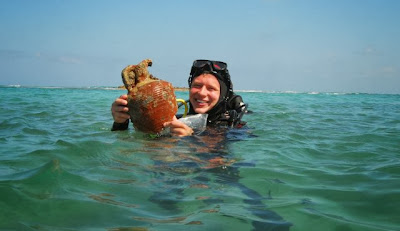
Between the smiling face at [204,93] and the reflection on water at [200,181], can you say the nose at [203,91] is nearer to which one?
the smiling face at [204,93]

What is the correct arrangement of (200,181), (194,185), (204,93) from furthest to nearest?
(204,93), (200,181), (194,185)

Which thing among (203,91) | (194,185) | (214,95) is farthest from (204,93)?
(194,185)

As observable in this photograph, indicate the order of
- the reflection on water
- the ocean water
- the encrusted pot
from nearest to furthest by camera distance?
the ocean water → the reflection on water → the encrusted pot

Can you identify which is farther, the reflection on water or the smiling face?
the smiling face

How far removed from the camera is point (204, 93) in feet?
16.1

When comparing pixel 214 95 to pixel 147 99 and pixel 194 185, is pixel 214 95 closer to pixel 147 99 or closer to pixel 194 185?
pixel 147 99

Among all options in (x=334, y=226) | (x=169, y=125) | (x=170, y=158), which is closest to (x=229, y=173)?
(x=170, y=158)

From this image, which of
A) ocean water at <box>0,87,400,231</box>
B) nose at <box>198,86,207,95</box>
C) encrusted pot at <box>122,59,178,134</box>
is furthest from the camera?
nose at <box>198,86,207,95</box>

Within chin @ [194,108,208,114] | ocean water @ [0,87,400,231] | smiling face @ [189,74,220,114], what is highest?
smiling face @ [189,74,220,114]

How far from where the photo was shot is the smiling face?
16.2 feet

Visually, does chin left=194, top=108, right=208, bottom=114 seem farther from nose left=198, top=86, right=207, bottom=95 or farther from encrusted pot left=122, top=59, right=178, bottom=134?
encrusted pot left=122, top=59, right=178, bottom=134

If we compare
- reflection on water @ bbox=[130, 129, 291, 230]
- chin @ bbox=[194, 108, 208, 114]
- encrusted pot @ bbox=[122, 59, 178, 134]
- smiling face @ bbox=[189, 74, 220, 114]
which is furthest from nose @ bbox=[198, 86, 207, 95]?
encrusted pot @ bbox=[122, 59, 178, 134]

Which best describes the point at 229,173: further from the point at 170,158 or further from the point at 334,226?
the point at 334,226

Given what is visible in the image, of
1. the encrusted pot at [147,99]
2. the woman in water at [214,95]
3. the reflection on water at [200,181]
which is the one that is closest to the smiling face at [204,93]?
the woman in water at [214,95]
